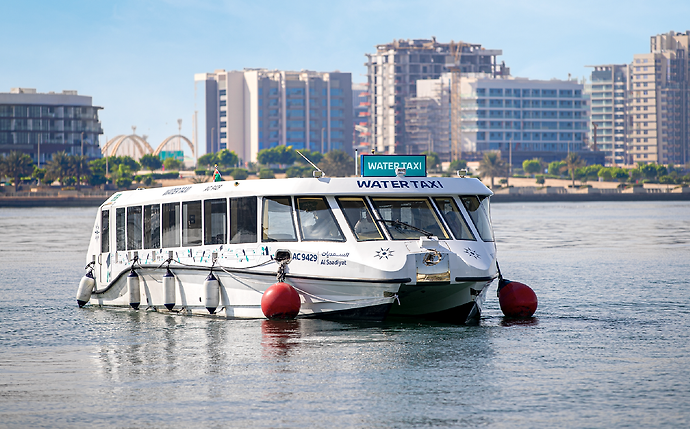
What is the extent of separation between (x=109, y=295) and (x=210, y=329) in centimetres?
695

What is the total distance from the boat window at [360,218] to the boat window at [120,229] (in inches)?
333

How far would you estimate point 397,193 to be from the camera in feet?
68.4

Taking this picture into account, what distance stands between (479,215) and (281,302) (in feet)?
15.5

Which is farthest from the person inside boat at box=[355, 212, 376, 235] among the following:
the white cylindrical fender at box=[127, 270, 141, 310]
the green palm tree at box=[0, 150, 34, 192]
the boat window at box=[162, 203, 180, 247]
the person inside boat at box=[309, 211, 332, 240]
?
the green palm tree at box=[0, 150, 34, 192]

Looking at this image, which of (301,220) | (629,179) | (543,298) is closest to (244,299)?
(301,220)

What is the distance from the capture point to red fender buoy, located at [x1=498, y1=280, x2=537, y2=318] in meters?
24.0

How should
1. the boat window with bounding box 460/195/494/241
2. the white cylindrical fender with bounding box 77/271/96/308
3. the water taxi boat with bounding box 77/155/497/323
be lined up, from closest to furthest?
the water taxi boat with bounding box 77/155/497/323
the boat window with bounding box 460/195/494/241
the white cylindrical fender with bounding box 77/271/96/308

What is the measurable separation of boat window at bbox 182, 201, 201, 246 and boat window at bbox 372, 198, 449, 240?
16.2 ft

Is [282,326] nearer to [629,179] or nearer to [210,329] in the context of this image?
[210,329]

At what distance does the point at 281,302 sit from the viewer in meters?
20.9

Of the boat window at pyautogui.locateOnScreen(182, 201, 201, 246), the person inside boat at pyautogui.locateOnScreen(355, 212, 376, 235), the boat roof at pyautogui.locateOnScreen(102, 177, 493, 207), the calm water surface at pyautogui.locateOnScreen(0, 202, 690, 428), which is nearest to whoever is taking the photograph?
the calm water surface at pyautogui.locateOnScreen(0, 202, 690, 428)

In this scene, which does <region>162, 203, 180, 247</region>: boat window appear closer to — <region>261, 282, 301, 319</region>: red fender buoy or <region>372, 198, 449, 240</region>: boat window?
<region>261, 282, 301, 319</region>: red fender buoy

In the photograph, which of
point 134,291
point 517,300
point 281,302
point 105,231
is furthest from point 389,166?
point 105,231

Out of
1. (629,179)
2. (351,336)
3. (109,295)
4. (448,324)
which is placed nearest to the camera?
(351,336)
